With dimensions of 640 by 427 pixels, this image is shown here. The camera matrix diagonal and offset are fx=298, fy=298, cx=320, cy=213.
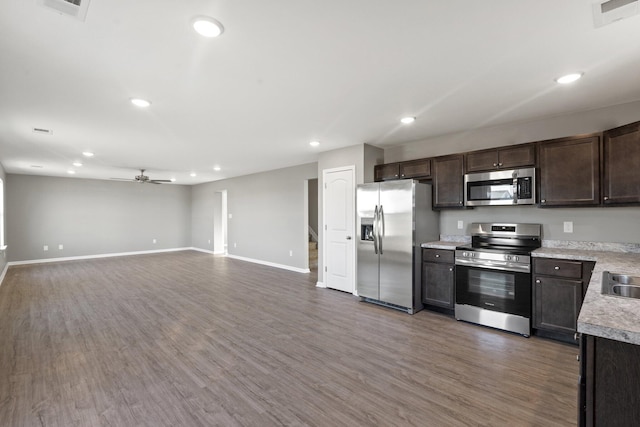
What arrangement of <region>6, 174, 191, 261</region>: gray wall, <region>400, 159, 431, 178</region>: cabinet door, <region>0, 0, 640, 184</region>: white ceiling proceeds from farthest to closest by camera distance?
1. <region>6, 174, 191, 261</region>: gray wall
2. <region>400, 159, 431, 178</region>: cabinet door
3. <region>0, 0, 640, 184</region>: white ceiling

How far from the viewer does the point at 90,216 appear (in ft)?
29.0

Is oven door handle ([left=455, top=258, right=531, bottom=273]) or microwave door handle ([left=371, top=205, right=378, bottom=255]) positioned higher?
microwave door handle ([left=371, top=205, right=378, bottom=255])

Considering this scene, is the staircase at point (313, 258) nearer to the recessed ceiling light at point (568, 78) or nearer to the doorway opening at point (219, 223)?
the doorway opening at point (219, 223)

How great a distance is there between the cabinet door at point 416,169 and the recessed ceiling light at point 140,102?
332 cm

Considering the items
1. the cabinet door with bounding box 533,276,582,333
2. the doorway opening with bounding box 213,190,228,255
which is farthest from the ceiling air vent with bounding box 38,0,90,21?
the doorway opening with bounding box 213,190,228,255

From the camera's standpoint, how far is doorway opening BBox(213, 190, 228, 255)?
9828 millimetres

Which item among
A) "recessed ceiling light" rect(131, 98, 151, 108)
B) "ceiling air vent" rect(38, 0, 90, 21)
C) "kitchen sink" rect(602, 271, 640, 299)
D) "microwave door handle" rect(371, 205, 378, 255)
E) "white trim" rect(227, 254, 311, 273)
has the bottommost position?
"white trim" rect(227, 254, 311, 273)

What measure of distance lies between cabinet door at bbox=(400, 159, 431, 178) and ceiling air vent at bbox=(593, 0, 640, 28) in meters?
2.46

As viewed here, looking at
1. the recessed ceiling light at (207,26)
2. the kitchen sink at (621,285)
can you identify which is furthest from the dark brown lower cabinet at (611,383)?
the recessed ceiling light at (207,26)

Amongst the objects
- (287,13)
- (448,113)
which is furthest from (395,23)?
(448,113)

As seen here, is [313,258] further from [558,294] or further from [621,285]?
[621,285]

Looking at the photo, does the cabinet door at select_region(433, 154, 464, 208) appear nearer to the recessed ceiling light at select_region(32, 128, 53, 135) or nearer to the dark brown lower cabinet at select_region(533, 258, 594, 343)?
the dark brown lower cabinet at select_region(533, 258, 594, 343)

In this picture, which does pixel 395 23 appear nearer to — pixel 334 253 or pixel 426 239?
pixel 426 239

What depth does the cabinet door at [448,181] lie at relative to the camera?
3.88m
